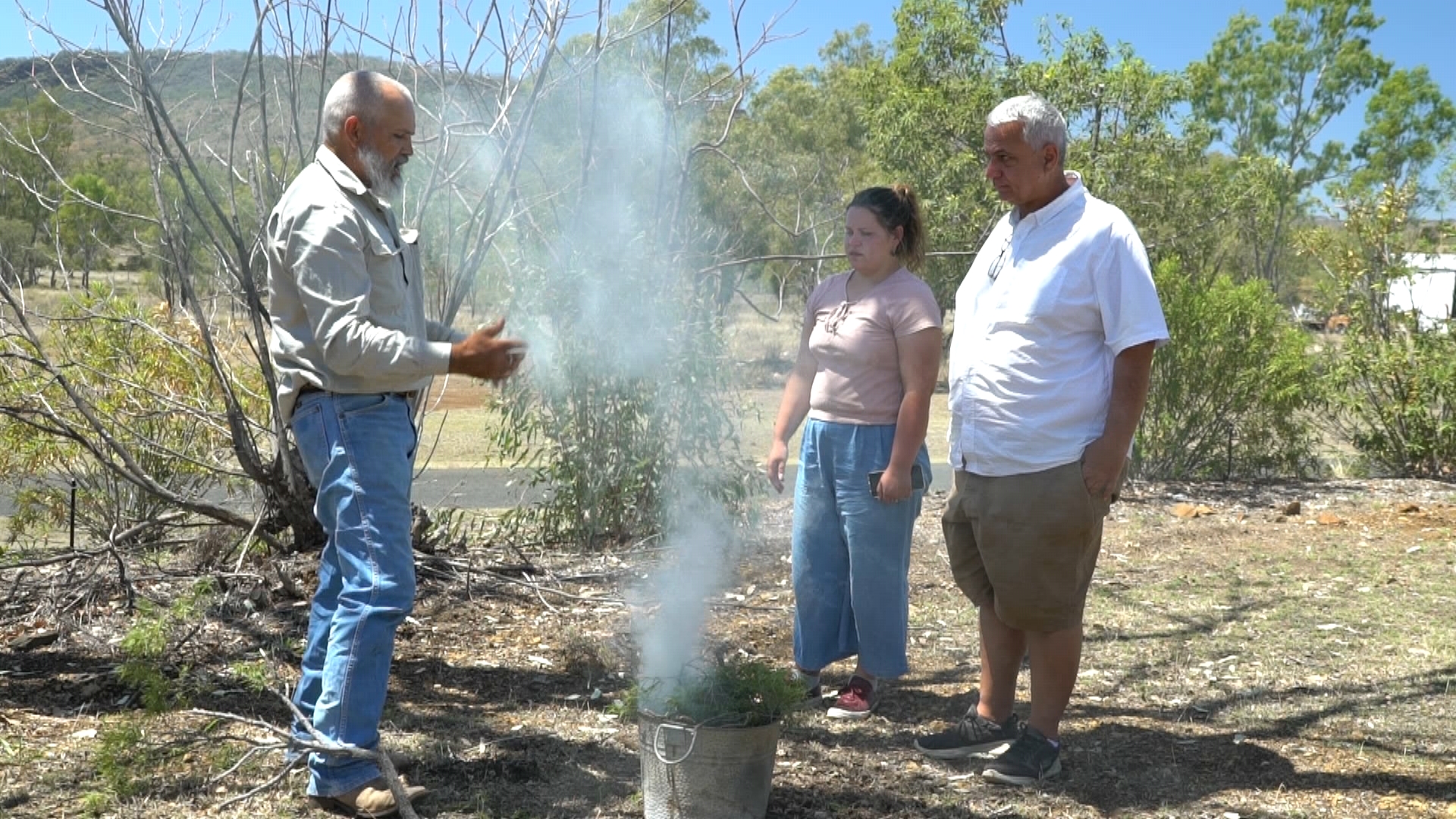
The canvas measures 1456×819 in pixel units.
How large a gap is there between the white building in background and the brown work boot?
881cm

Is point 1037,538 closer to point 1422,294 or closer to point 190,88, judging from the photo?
point 190,88

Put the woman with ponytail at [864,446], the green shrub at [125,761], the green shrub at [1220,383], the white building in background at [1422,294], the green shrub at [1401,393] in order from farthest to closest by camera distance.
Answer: the white building in background at [1422,294], the green shrub at [1401,393], the green shrub at [1220,383], the woman with ponytail at [864,446], the green shrub at [125,761]

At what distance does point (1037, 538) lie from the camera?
3.37 meters

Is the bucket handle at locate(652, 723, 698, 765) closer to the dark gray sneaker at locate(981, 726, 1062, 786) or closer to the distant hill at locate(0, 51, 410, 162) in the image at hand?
the dark gray sneaker at locate(981, 726, 1062, 786)

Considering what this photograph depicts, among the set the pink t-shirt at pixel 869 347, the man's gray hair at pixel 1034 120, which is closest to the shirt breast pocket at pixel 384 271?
the pink t-shirt at pixel 869 347

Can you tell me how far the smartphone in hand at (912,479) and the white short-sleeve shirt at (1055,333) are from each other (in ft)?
1.71

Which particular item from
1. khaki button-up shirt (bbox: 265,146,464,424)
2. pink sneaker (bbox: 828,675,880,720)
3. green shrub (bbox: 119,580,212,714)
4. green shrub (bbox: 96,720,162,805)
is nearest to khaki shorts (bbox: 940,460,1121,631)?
pink sneaker (bbox: 828,675,880,720)

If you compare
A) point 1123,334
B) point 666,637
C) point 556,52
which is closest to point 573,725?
point 666,637

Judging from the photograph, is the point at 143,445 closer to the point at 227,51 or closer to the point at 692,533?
the point at 227,51

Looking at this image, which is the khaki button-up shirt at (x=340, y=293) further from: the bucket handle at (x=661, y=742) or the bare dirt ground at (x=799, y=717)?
the bucket handle at (x=661, y=742)

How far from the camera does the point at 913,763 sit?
3.77 meters

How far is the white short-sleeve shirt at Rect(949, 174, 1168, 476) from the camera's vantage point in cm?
323

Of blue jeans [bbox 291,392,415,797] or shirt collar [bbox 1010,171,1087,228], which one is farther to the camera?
shirt collar [bbox 1010,171,1087,228]

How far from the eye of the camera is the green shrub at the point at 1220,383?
907cm
